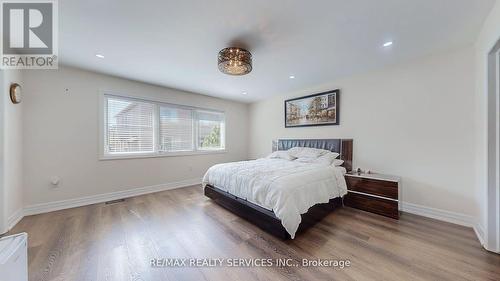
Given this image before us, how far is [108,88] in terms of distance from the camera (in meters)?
3.57

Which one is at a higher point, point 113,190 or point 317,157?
point 317,157

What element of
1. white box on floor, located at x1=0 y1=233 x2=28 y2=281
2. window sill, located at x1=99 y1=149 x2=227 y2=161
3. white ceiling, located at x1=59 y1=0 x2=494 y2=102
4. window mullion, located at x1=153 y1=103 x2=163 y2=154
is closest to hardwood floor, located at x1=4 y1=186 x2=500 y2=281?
white box on floor, located at x1=0 y1=233 x2=28 y2=281

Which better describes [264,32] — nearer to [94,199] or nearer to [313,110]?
[313,110]

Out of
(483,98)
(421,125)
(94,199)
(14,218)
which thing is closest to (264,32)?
(483,98)

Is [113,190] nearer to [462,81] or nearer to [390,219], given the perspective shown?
[390,219]

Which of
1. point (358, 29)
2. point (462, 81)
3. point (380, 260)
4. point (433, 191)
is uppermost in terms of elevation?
point (358, 29)

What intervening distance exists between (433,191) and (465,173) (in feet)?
1.46

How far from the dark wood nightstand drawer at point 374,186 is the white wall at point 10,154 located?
500 cm

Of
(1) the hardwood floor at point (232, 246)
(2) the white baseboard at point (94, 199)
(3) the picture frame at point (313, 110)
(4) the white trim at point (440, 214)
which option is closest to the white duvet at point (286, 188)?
(1) the hardwood floor at point (232, 246)

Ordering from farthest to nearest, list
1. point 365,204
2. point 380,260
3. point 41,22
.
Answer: point 365,204 < point 41,22 < point 380,260

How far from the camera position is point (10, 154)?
8.06ft

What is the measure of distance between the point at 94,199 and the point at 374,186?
5.00m

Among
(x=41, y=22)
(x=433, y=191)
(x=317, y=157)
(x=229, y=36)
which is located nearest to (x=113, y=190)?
(x=41, y=22)

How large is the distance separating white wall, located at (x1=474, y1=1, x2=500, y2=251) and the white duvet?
1.51m
